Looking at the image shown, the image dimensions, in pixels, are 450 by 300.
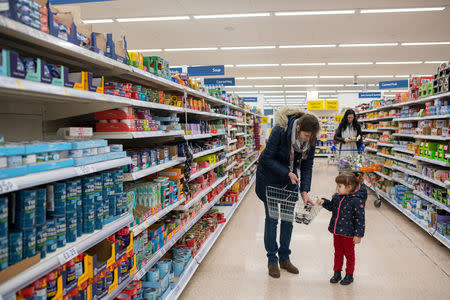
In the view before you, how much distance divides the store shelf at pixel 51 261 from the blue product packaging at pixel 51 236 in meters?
0.02

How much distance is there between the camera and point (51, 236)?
1.42 m

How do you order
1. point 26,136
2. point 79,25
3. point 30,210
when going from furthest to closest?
1. point 26,136
2. point 79,25
3. point 30,210

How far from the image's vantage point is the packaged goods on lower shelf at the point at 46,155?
1188 mm

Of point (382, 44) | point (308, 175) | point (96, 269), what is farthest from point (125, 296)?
point (382, 44)

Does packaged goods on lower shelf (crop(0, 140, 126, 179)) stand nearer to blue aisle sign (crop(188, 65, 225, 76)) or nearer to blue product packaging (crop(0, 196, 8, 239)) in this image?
blue product packaging (crop(0, 196, 8, 239))

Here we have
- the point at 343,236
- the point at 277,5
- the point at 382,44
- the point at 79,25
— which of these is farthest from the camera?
the point at 382,44

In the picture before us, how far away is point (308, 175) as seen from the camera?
3244mm

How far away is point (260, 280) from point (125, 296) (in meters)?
1.56

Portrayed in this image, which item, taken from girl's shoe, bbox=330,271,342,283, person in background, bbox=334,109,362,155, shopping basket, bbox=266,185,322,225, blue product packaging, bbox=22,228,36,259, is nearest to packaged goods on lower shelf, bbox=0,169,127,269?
blue product packaging, bbox=22,228,36,259

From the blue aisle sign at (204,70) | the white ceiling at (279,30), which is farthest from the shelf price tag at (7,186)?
the blue aisle sign at (204,70)

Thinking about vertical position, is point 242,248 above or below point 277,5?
below

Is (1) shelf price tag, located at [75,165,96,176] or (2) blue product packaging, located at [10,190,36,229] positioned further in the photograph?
(1) shelf price tag, located at [75,165,96,176]

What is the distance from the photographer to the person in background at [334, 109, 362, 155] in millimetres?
6602

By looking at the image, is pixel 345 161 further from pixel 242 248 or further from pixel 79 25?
→ pixel 79 25
